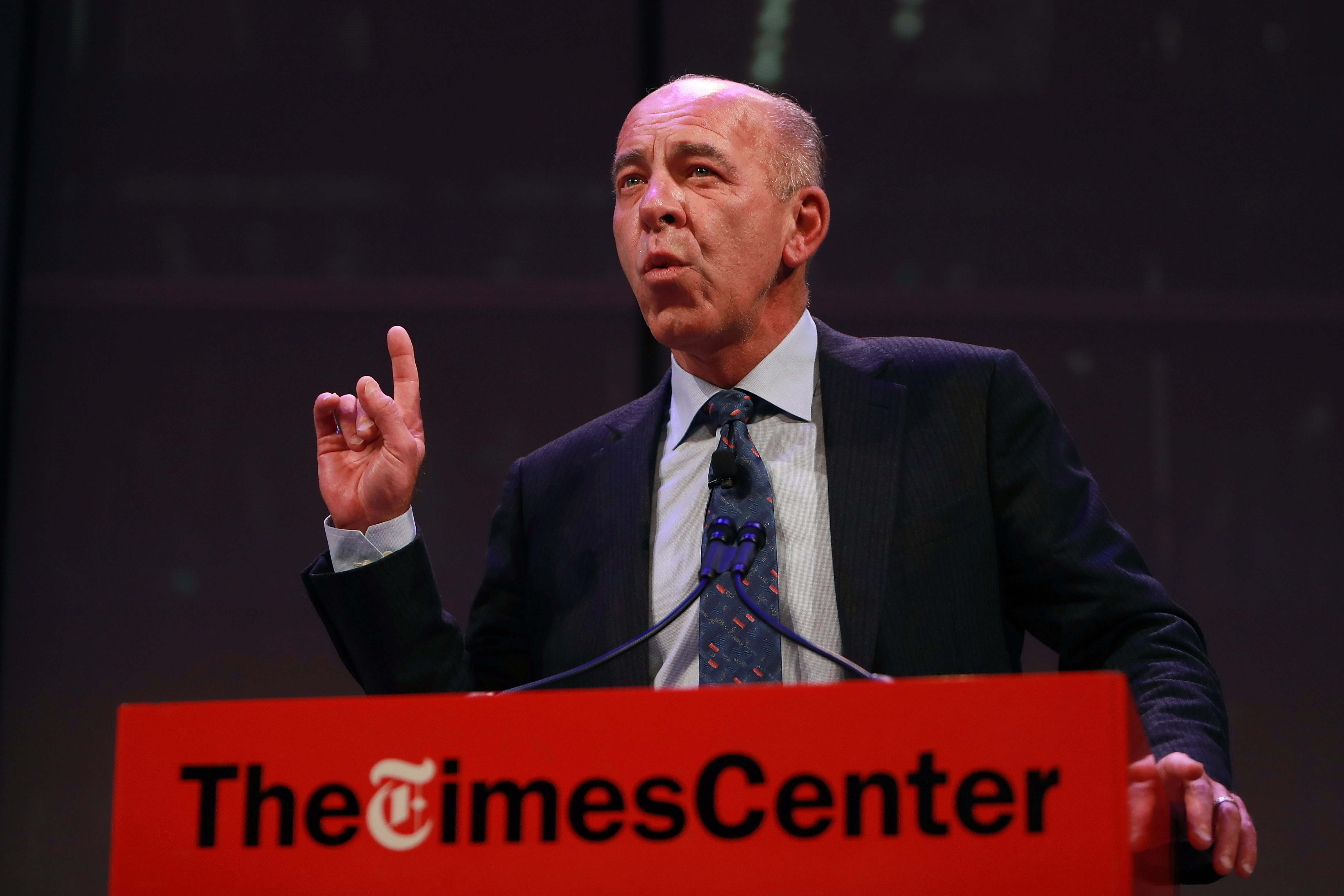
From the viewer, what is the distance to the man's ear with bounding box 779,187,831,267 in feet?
5.59

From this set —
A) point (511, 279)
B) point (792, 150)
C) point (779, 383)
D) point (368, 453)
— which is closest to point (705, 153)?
point (792, 150)

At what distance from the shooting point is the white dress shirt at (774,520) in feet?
4.62

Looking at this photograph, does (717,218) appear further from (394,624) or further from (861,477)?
(394,624)

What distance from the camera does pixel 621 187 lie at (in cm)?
169

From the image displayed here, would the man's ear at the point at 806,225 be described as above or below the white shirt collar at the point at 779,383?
above

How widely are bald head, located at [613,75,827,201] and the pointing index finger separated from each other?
0.42 meters

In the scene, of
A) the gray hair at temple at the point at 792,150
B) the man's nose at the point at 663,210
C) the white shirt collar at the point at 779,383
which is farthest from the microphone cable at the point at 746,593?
the gray hair at temple at the point at 792,150

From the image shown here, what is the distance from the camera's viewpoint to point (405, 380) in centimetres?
147

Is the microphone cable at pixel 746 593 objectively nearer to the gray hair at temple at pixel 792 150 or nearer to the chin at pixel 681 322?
→ the chin at pixel 681 322

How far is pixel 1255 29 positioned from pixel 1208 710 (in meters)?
2.18

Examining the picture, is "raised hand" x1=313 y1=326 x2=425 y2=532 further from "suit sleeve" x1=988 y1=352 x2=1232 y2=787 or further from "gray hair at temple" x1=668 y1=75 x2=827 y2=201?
"suit sleeve" x1=988 y1=352 x2=1232 y2=787

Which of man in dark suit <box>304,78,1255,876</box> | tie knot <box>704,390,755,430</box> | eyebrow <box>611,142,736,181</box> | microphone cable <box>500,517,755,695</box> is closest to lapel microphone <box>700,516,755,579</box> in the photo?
microphone cable <box>500,517,755,695</box>

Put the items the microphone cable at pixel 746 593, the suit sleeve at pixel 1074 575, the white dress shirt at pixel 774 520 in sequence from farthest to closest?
the white dress shirt at pixel 774 520 → the suit sleeve at pixel 1074 575 → the microphone cable at pixel 746 593

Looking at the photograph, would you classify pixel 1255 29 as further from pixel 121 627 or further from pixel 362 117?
pixel 121 627
